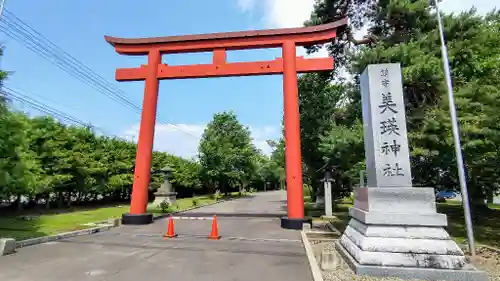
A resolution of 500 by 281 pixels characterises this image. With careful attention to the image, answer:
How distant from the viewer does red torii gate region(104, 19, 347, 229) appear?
12.6 meters

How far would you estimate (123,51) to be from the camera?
15.1m

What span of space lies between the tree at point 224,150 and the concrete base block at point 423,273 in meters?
29.4

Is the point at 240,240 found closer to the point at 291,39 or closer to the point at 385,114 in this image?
the point at 385,114

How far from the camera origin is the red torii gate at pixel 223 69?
12625 mm

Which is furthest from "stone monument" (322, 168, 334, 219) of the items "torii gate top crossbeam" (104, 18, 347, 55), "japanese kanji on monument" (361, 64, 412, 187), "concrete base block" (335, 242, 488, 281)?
"concrete base block" (335, 242, 488, 281)

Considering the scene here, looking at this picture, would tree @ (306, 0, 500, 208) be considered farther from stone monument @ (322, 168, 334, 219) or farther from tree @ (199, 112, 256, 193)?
tree @ (199, 112, 256, 193)

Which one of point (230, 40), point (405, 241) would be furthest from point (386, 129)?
point (230, 40)

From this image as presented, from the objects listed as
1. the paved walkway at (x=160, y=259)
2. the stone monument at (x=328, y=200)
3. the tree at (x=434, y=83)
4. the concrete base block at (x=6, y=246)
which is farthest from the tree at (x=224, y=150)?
the concrete base block at (x=6, y=246)

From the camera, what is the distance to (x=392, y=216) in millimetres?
6355

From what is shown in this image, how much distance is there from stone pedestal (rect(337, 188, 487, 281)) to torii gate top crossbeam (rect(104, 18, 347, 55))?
348 inches

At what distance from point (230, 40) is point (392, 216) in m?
10.7

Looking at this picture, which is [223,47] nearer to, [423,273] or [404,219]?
[404,219]

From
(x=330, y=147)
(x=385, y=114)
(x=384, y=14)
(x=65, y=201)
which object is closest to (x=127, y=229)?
(x=330, y=147)

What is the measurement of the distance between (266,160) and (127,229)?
61.3 meters
